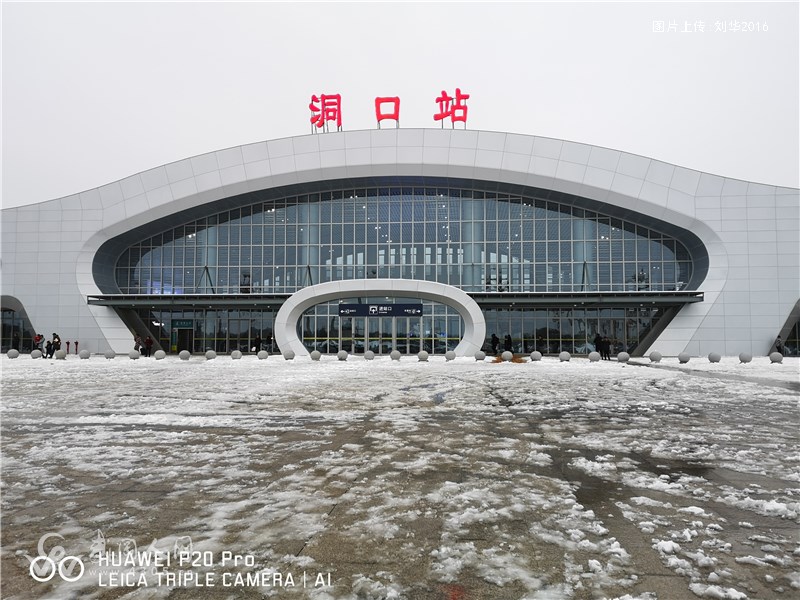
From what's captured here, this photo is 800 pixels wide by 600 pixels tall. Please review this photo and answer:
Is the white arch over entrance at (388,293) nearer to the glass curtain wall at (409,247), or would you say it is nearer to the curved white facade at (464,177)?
the glass curtain wall at (409,247)

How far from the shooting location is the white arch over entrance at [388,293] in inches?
1246

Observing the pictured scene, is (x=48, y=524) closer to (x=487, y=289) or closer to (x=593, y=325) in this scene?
(x=487, y=289)

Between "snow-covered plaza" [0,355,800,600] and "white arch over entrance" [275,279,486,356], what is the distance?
23.2 metres

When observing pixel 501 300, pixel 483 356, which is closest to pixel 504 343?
pixel 501 300

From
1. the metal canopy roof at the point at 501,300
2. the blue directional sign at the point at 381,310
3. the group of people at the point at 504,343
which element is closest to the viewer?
the metal canopy roof at the point at 501,300

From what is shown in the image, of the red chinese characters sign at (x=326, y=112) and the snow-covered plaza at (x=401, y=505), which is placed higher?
the red chinese characters sign at (x=326, y=112)

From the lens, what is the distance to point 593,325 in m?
37.7

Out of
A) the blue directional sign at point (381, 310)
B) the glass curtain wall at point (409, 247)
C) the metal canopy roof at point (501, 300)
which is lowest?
the blue directional sign at point (381, 310)

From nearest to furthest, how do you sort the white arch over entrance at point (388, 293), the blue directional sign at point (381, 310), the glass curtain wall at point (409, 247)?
the white arch over entrance at point (388, 293)
the blue directional sign at point (381, 310)
the glass curtain wall at point (409, 247)

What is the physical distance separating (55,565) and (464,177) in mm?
37488

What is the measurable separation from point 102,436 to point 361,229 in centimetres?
3407

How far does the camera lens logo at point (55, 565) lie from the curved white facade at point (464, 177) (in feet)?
119

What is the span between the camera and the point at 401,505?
3.95 meters

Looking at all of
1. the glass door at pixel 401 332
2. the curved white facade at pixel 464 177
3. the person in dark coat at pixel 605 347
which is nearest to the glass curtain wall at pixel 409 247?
the curved white facade at pixel 464 177
